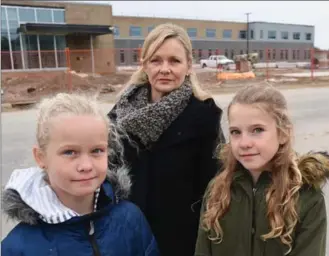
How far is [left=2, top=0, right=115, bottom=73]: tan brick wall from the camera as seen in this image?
26141 mm

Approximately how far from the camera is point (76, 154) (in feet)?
4.10

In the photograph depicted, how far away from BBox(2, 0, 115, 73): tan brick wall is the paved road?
54.0 ft

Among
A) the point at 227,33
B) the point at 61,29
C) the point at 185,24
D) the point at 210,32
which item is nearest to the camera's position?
the point at 61,29

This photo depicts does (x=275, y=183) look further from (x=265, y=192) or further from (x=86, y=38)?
Result: (x=86, y=38)

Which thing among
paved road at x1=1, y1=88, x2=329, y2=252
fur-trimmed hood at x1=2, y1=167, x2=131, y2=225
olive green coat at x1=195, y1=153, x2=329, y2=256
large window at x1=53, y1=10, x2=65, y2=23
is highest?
large window at x1=53, y1=10, x2=65, y2=23

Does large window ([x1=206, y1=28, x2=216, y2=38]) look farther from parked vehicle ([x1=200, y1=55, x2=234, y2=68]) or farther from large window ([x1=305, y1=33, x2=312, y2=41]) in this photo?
parked vehicle ([x1=200, y1=55, x2=234, y2=68])

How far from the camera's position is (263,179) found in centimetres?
154

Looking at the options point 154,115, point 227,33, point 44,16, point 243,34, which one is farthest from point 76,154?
point 243,34

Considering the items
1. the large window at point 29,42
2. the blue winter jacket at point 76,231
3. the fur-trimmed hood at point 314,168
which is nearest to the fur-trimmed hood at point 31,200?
the blue winter jacket at point 76,231

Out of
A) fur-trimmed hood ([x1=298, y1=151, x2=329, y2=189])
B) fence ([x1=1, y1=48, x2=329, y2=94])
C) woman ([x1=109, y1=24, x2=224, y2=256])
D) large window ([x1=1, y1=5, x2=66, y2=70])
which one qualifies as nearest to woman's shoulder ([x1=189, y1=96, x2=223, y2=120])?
woman ([x1=109, y1=24, x2=224, y2=256])

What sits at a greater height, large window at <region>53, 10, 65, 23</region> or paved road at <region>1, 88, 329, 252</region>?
large window at <region>53, 10, 65, 23</region>

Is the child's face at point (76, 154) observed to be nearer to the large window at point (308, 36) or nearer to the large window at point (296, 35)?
the large window at point (296, 35)

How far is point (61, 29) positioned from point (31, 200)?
1121 inches

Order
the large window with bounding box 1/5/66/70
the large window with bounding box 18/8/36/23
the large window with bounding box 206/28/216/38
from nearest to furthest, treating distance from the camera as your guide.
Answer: the large window with bounding box 1/5/66/70, the large window with bounding box 18/8/36/23, the large window with bounding box 206/28/216/38
